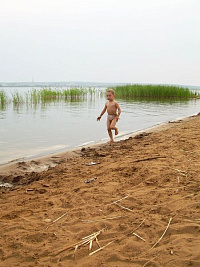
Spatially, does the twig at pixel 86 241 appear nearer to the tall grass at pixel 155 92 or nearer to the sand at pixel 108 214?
the sand at pixel 108 214

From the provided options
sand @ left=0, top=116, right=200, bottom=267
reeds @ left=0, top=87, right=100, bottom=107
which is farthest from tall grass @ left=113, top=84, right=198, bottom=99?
sand @ left=0, top=116, right=200, bottom=267

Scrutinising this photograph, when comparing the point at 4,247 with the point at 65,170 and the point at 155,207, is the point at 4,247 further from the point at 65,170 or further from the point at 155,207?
the point at 65,170

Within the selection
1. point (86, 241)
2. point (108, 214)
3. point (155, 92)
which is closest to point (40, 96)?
point (155, 92)

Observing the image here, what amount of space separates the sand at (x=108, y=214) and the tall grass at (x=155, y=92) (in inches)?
941

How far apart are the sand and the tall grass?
23.9m

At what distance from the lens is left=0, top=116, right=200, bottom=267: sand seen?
2088 millimetres

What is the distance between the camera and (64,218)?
2752 mm

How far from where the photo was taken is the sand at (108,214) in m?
2.09

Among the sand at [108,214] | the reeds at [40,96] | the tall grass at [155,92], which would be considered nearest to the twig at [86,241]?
the sand at [108,214]

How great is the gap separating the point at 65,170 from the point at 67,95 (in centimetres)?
2250

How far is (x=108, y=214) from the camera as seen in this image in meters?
2.75

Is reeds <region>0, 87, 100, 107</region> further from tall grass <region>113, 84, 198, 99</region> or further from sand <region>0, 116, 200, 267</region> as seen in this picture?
sand <region>0, 116, 200, 267</region>

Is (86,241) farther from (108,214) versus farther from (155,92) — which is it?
(155,92)

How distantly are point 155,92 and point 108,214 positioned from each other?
26140 mm
